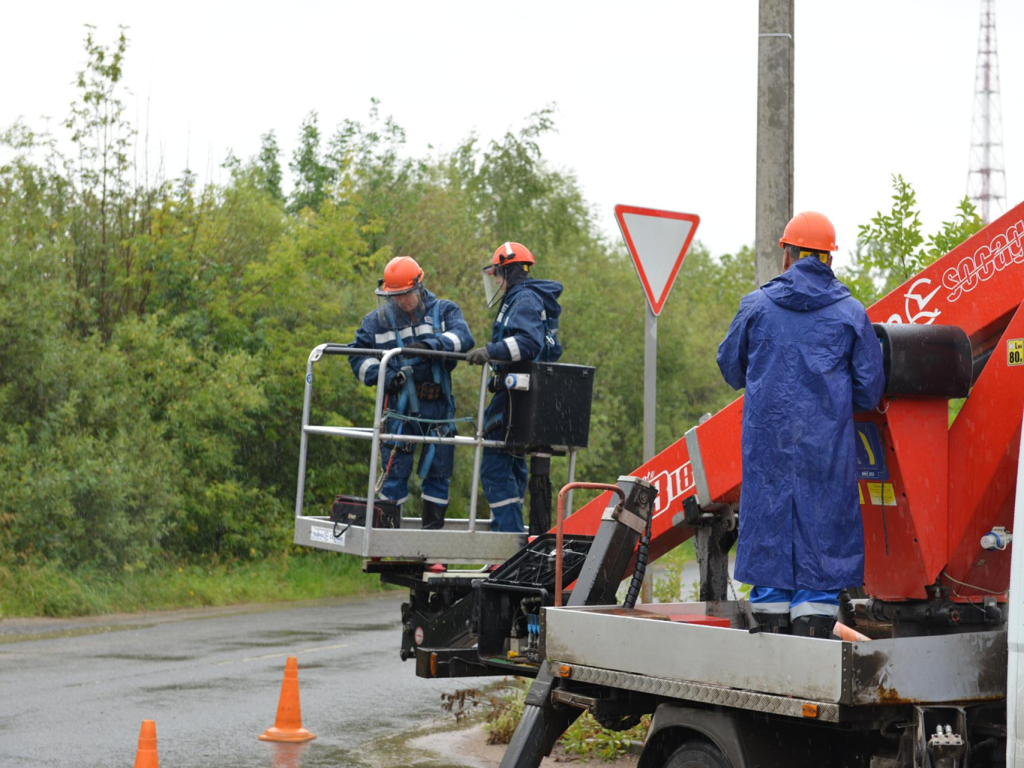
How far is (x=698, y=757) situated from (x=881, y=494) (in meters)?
1.30

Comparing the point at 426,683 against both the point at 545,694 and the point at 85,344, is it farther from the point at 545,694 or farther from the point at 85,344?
the point at 85,344

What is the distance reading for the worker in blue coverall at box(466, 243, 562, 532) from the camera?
28.1 feet

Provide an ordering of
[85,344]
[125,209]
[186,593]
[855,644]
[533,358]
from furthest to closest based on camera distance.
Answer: [125,209], [85,344], [186,593], [533,358], [855,644]

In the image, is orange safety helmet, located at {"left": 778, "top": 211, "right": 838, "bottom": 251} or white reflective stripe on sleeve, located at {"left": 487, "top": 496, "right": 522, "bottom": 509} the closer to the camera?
orange safety helmet, located at {"left": 778, "top": 211, "right": 838, "bottom": 251}

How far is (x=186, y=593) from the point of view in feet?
63.6

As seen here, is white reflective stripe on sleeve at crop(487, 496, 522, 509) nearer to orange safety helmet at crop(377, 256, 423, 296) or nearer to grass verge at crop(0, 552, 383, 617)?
orange safety helmet at crop(377, 256, 423, 296)

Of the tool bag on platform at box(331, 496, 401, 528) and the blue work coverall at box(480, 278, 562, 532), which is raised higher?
the blue work coverall at box(480, 278, 562, 532)

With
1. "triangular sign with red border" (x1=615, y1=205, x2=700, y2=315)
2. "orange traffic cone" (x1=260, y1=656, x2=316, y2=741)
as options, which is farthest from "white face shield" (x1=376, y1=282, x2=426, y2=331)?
"orange traffic cone" (x1=260, y1=656, x2=316, y2=741)

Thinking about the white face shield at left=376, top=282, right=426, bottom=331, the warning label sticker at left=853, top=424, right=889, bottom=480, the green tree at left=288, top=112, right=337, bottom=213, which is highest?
the green tree at left=288, top=112, right=337, bottom=213

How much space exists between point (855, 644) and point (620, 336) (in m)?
34.1

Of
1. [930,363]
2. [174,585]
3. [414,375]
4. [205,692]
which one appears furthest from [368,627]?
[930,363]

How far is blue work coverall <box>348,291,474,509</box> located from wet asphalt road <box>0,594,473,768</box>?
1.76 m

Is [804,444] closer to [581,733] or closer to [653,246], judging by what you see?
[653,246]

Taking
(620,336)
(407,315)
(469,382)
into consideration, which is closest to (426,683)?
(407,315)
